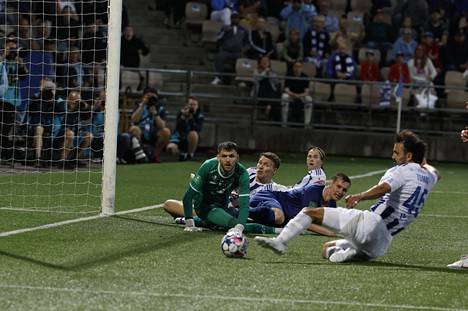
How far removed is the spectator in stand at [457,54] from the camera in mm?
30984

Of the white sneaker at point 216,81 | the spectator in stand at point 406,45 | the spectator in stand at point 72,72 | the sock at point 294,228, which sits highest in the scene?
the spectator in stand at point 406,45

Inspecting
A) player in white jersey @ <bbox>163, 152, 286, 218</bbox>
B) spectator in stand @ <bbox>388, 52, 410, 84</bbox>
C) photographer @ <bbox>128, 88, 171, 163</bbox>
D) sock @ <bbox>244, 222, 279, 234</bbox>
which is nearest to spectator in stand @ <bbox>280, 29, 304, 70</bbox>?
spectator in stand @ <bbox>388, 52, 410, 84</bbox>

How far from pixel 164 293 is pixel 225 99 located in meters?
20.8

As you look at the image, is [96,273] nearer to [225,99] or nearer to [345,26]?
[225,99]

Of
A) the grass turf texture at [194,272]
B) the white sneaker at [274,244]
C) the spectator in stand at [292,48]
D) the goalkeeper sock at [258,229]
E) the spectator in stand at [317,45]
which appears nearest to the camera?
the grass turf texture at [194,272]

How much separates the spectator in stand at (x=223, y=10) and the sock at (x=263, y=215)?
57.3 feet

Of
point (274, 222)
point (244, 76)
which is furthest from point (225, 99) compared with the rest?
point (274, 222)

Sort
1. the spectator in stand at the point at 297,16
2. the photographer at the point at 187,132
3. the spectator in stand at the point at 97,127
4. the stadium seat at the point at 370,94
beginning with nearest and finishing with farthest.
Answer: the spectator in stand at the point at 97,127, the photographer at the point at 187,132, the stadium seat at the point at 370,94, the spectator in stand at the point at 297,16

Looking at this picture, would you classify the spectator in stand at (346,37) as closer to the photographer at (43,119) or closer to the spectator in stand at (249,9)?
the spectator in stand at (249,9)

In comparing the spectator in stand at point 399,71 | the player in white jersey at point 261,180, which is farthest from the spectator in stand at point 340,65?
the player in white jersey at point 261,180

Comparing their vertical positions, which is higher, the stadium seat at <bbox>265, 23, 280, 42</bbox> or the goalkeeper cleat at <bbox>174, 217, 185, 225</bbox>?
the stadium seat at <bbox>265, 23, 280, 42</bbox>

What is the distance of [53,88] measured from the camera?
20.8 meters

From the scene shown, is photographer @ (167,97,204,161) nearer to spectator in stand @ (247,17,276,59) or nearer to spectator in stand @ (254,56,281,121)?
spectator in stand @ (254,56,281,121)

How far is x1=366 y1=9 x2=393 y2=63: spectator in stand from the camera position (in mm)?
31766
